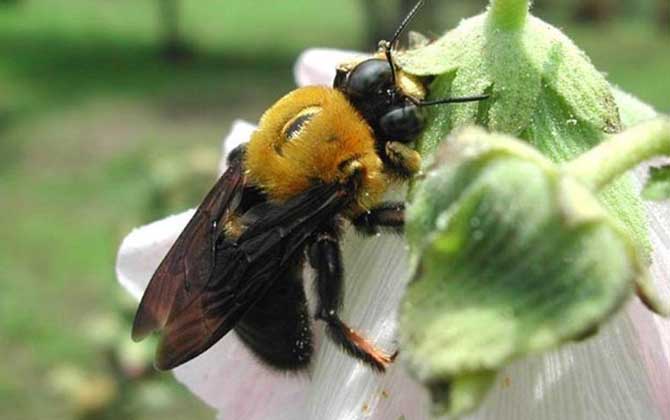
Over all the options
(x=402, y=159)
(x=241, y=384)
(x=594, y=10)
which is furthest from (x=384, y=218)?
(x=594, y=10)

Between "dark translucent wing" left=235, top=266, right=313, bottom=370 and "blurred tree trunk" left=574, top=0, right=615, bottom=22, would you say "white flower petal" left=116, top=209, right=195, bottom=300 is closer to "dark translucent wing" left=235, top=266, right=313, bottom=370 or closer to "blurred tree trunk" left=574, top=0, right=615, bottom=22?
"dark translucent wing" left=235, top=266, right=313, bottom=370

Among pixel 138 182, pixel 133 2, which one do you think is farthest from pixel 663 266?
pixel 133 2

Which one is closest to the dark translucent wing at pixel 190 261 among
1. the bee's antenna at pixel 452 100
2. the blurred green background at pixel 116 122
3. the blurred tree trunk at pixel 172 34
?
the bee's antenna at pixel 452 100

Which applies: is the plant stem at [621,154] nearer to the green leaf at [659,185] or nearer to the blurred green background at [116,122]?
→ the green leaf at [659,185]

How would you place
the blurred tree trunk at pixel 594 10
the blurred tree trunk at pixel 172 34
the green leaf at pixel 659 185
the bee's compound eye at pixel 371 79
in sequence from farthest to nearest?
the blurred tree trunk at pixel 594 10
the blurred tree trunk at pixel 172 34
the bee's compound eye at pixel 371 79
the green leaf at pixel 659 185

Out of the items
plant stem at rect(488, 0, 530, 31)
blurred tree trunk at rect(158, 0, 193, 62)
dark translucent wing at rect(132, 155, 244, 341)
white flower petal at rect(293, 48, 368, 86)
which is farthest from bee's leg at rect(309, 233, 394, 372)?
blurred tree trunk at rect(158, 0, 193, 62)

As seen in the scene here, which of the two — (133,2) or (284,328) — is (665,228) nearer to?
(284,328)
